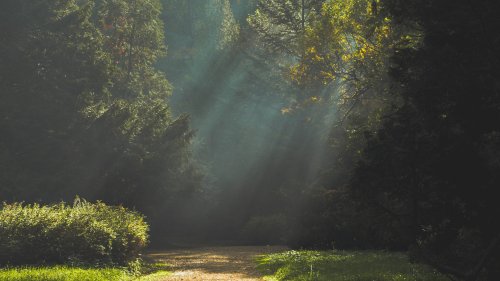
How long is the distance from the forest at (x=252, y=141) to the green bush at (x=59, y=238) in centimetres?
6

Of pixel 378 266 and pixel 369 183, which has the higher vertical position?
pixel 369 183

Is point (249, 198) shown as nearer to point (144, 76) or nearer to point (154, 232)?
point (154, 232)

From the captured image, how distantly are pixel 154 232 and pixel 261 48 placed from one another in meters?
24.1

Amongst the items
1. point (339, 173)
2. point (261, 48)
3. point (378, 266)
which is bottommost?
point (378, 266)

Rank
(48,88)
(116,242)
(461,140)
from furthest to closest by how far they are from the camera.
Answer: (48,88) → (116,242) → (461,140)

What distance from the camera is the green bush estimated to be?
15758 millimetres

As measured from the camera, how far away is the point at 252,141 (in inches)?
2133

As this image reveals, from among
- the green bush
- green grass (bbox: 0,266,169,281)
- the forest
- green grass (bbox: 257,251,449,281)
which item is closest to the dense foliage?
the forest

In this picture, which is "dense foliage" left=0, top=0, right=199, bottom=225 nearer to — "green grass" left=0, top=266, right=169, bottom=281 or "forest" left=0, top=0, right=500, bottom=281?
"forest" left=0, top=0, right=500, bottom=281

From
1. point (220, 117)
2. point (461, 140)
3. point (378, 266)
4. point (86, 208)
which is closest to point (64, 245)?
point (86, 208)

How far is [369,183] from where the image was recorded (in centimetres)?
880

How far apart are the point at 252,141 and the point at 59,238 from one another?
125ft

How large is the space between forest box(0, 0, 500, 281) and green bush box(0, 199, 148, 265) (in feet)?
0.20

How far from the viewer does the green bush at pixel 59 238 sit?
15758mm
